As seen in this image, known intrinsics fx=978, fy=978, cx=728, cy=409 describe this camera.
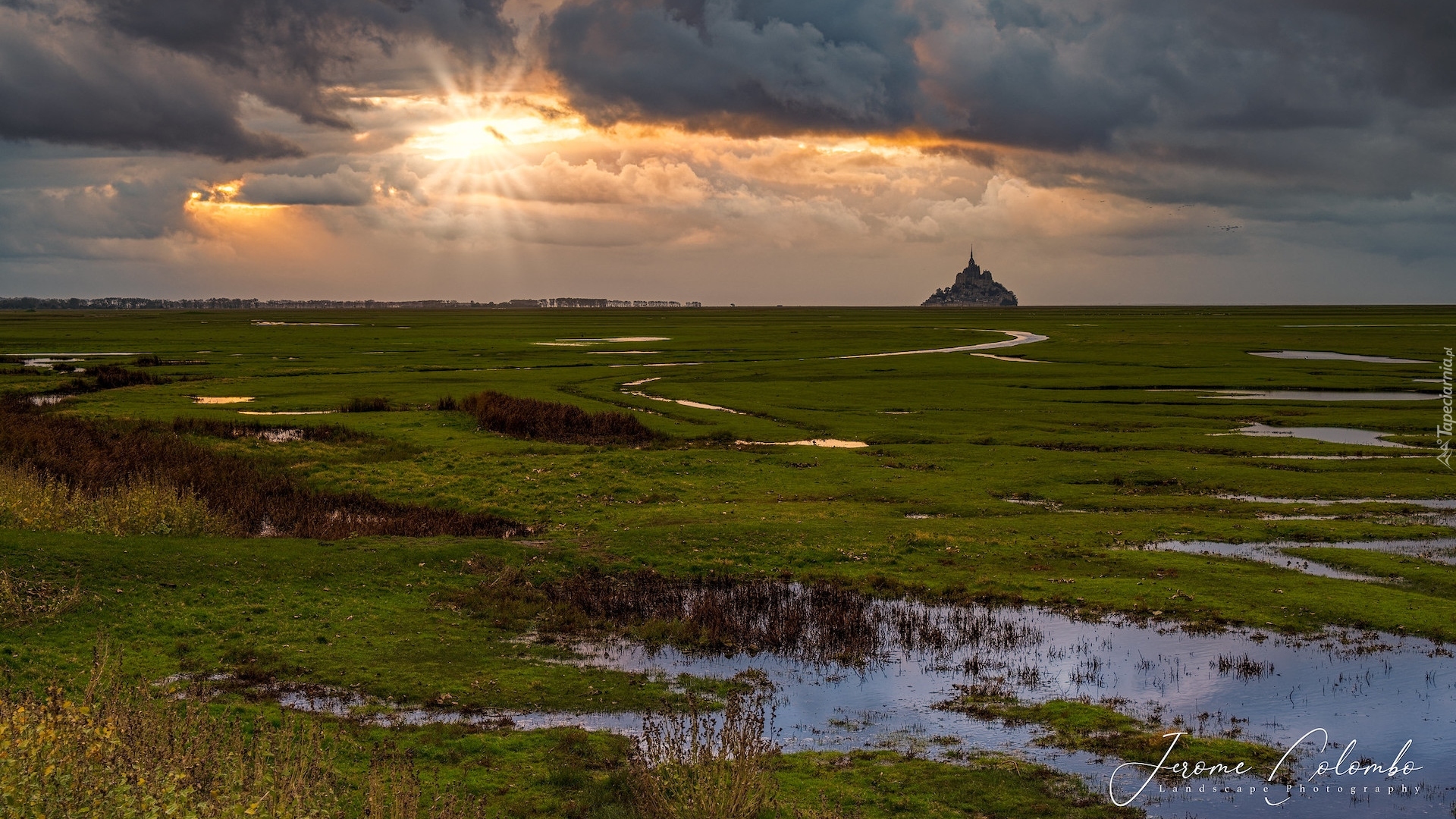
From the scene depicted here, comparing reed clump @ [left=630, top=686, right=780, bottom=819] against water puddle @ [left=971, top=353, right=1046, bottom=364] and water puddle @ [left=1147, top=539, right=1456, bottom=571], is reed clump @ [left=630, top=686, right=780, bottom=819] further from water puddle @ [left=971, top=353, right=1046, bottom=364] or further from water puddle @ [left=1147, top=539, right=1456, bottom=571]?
water puddle @ [left=971, top=353, right=1046, bottom=364]

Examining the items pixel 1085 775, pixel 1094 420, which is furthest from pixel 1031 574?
pixel 1094 420

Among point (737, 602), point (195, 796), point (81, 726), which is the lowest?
point (737, 602)

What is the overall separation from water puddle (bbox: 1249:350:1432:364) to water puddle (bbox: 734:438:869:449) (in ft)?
248

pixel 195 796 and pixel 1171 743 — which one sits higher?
pixel 195 796

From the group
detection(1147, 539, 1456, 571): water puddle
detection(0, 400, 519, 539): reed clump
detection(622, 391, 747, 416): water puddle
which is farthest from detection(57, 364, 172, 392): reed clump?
detection(1147, 539, 1456, 571): water puddle

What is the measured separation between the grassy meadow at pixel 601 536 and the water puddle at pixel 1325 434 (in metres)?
1.29

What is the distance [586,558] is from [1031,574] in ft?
38.0

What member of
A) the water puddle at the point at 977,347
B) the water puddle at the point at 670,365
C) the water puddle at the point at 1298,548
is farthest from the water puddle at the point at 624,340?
the water puddle at the point at 1298,548

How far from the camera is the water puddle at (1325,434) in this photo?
1910 inches

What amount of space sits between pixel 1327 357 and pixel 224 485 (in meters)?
110

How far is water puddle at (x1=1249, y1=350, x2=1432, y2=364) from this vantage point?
9919 centimetres

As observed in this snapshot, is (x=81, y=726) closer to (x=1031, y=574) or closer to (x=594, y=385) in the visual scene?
(x=1031, y=574)

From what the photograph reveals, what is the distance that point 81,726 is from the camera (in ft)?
30.3

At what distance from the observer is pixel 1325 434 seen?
169 ft
